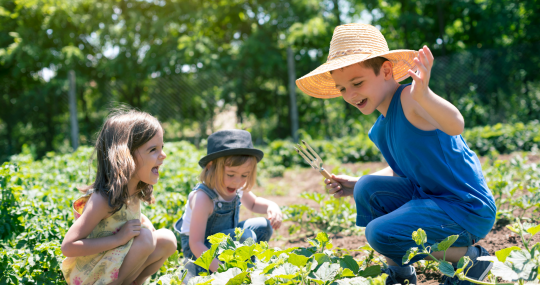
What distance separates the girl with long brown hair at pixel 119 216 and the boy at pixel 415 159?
969mm

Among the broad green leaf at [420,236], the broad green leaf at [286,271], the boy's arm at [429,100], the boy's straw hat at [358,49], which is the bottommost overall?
the broad green leaf at [286,271]

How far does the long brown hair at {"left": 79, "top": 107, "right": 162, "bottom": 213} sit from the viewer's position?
1755mm

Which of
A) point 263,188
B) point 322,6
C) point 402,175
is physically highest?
point 322,6

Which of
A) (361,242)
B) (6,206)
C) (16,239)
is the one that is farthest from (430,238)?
(6,206)

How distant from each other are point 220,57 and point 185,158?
A: 4745 millimetres

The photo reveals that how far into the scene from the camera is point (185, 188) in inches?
127

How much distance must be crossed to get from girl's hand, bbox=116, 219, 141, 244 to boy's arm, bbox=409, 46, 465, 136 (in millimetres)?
1380

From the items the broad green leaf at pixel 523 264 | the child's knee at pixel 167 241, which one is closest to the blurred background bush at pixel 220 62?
the child's knee at pixel 167 241

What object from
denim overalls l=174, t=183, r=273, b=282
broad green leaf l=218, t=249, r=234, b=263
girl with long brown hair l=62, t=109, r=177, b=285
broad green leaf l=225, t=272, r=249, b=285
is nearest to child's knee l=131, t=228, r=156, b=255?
girl with long brown hair l=62, t=109, r=177, b=285

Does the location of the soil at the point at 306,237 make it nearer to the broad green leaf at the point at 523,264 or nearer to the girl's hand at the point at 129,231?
the broad green leaf at the point at 523,264

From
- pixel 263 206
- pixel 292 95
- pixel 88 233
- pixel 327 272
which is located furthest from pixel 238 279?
pixel 292 95

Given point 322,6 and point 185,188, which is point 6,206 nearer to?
point 185,188

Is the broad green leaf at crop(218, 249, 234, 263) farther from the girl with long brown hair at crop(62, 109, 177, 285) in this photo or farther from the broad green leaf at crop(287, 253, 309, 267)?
the girl with long brown hair at crop(62, 109, 177, 285)

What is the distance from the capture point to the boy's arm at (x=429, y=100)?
1.53 metres
